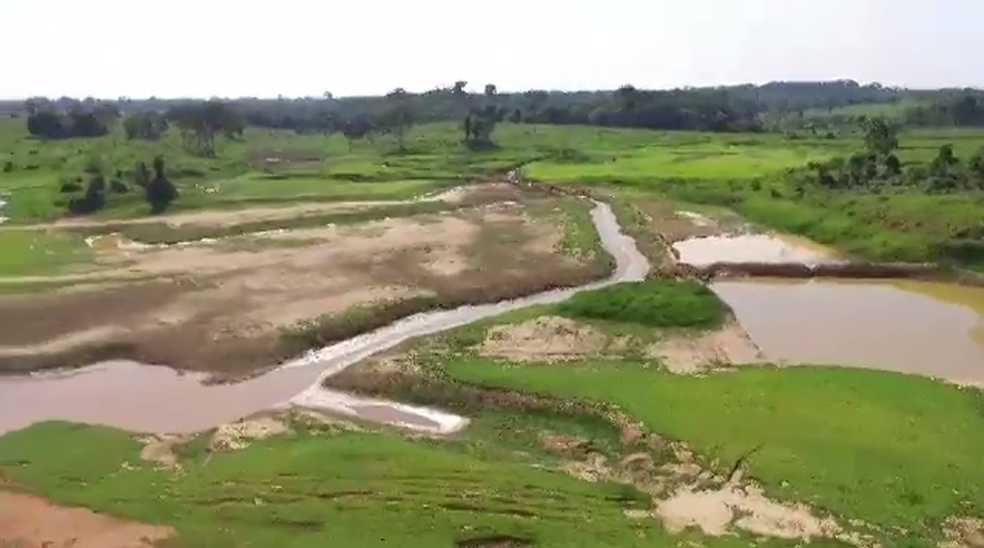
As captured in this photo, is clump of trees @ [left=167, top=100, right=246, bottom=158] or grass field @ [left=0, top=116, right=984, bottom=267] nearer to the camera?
grass field @ [left=0, top=116, right=984, bottom=267]

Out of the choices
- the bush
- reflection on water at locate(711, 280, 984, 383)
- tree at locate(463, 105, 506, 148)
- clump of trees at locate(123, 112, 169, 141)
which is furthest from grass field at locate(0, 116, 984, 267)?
the bush

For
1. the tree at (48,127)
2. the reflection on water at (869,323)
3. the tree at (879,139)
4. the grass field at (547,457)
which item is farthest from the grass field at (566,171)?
the grass field at (547,457)

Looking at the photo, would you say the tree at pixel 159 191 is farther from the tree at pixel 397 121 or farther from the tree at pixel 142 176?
the tree at pixel 397 121

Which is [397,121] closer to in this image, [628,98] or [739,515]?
[628,98]

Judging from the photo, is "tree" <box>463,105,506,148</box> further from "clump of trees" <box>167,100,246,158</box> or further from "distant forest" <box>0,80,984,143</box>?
"clump of trees" <box>167,100,246,158</box>

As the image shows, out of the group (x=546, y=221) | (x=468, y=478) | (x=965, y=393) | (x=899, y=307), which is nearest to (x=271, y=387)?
(x=468, y=478)

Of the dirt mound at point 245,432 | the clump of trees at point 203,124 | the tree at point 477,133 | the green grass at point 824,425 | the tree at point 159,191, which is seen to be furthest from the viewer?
the clump of trees at point 203,124
